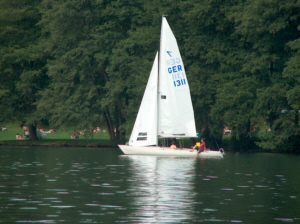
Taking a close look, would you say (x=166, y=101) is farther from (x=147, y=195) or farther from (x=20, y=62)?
(x=20, y=62)

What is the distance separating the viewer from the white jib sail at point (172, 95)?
48.9 m

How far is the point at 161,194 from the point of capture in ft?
70.3

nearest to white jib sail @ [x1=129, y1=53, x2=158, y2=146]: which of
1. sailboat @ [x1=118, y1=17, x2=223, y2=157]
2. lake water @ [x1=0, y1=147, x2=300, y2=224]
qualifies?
sailboat @ [x1=118, y1=17, x2=223, y2=157]

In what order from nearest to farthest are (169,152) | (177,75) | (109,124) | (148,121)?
(169,152) < (148,121) < (177,75) < (109,124)

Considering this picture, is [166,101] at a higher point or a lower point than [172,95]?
lower

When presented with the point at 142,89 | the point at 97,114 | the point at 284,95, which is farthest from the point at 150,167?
the point at 97,114

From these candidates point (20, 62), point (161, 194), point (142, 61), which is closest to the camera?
point (161, 194)

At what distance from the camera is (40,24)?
71.8 m

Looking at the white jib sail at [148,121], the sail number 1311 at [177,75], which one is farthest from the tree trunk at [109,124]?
the sail number 1311 at [177,75]

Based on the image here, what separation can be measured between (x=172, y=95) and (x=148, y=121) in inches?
117

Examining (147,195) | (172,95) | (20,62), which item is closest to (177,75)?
(172,95)

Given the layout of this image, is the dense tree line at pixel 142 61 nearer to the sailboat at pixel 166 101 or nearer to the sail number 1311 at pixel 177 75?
the sailboat at pixel 166 101

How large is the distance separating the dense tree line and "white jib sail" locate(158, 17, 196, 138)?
26.2 ft

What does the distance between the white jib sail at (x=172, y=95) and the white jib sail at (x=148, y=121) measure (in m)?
0.73
